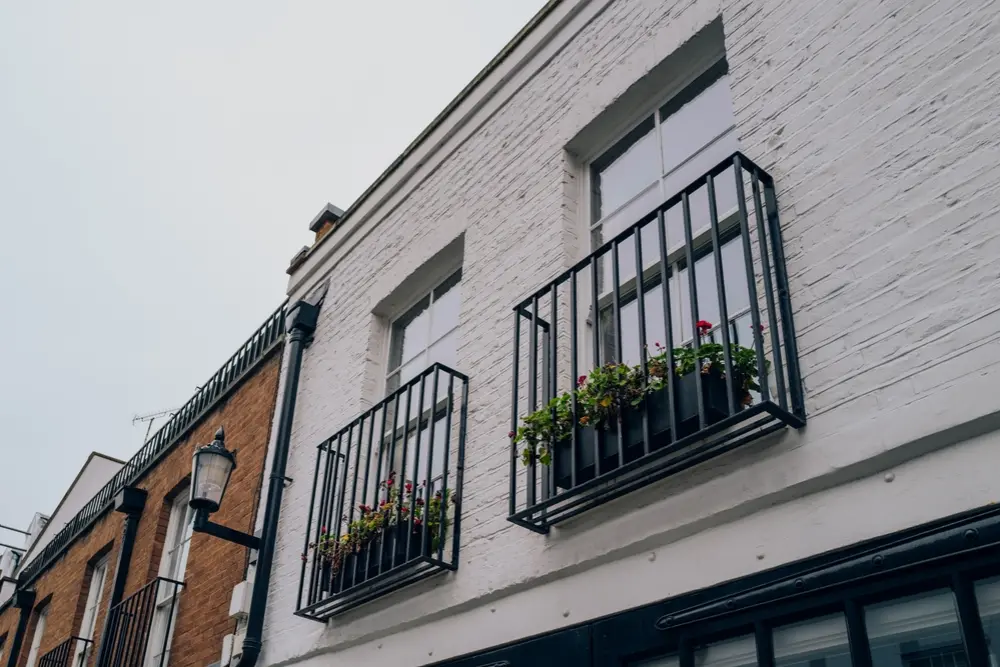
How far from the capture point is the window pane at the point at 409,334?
713 centimetres

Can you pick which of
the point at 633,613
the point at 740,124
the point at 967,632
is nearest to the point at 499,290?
the point at 740,124

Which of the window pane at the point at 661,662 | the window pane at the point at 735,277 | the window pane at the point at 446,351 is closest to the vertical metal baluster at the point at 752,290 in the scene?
the window pane at the point at 735,277

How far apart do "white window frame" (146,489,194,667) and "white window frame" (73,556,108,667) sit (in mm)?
1438

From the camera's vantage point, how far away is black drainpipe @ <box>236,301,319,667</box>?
21.7 ft

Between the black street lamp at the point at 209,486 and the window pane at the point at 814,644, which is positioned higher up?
the black street lamp at the point at 209,486

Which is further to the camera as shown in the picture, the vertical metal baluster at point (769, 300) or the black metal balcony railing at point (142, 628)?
the black metal balcony railing at point (142, 628)

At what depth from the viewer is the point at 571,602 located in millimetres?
4320

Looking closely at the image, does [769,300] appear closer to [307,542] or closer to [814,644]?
[814,644]

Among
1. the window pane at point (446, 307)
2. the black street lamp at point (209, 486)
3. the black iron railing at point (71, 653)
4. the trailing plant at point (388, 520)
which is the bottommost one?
the trailing plant at point (388, 520)

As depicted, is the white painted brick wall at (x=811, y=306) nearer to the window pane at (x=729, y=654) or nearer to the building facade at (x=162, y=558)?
the window pane at (x=729, y=654)

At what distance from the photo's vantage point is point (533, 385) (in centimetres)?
481

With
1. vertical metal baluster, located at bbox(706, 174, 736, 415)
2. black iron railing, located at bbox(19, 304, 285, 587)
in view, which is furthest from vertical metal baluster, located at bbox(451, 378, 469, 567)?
black iron railing, located at bbox(19, 304, 285, 587)

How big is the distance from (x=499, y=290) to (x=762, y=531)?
2.64 m

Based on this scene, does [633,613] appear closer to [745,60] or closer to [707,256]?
[707,256]
